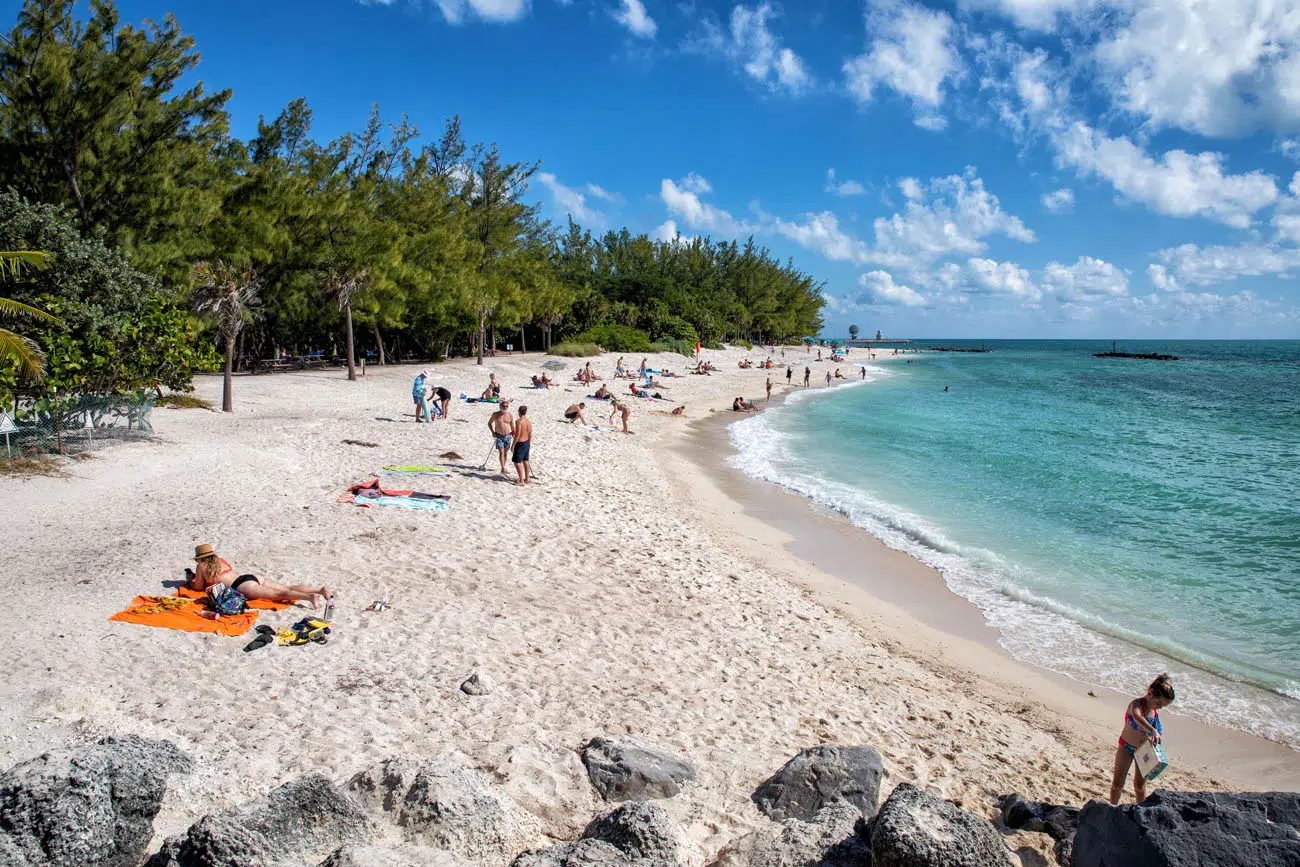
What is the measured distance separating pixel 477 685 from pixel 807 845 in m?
3.38

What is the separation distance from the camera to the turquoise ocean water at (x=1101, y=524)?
29.6 feet

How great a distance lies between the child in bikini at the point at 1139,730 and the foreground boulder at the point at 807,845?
2743 millimetres

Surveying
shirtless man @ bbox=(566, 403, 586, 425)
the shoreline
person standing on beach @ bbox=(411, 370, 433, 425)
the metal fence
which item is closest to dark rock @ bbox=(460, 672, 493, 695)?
the shoreline

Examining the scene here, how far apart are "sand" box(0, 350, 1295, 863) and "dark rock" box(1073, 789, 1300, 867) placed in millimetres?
1723

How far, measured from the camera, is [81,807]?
3.64 m

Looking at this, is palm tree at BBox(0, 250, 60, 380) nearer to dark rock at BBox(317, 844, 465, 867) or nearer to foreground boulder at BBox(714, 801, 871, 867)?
dark rock at BBox(317, 844, 465, 867)

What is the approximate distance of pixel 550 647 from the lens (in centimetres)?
766

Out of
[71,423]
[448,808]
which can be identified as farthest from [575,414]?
[448,808]

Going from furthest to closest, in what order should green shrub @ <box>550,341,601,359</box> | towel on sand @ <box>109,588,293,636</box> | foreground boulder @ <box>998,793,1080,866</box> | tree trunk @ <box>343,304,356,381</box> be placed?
1. green shrub @ <box>550,341,601,359</box>
2. tree trunk @ <box>343,304,356,381</box>
3. towel on sand @ <box>109,588,293,636</box>
4. foreground boulder @ <box>998,793,1080,866</box>

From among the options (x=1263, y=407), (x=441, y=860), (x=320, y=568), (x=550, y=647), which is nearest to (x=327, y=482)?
(x=320, y=568)

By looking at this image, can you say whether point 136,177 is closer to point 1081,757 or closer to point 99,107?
point 99,107

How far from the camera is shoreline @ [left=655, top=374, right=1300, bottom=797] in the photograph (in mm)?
6957

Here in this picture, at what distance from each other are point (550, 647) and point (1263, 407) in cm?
5189

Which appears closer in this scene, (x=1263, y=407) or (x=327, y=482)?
(x=327, y=482)
